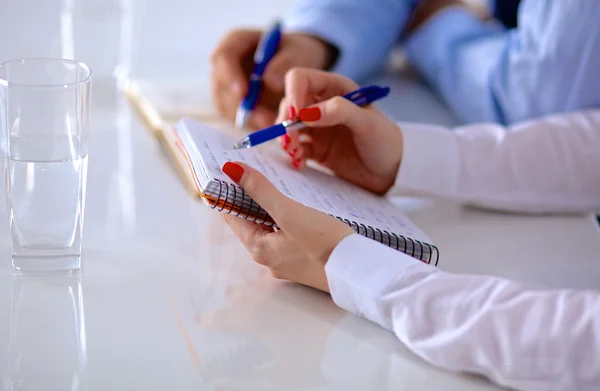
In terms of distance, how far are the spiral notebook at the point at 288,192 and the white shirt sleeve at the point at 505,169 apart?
7cm

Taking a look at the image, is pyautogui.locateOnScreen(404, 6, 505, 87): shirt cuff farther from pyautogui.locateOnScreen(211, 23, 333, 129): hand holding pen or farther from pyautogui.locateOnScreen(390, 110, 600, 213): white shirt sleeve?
pyautogui.locateOnScreen(390, 110, 600, 213): white shirt sleeve

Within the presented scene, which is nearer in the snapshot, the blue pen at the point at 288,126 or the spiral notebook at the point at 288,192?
the spiral notebook at the point at 288,192

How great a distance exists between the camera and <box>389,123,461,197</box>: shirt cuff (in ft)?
2.84

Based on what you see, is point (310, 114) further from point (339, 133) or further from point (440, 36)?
point (440, 36)

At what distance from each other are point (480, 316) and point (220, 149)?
0.97 feet

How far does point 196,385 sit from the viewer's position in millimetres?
558

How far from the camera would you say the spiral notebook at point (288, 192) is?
2.09ft

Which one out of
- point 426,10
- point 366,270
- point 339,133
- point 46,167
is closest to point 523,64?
point 339,133

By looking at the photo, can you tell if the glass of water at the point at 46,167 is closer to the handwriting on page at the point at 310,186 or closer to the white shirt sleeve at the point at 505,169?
the handwriting on page at the point at 310,186

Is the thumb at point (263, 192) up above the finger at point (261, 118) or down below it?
above

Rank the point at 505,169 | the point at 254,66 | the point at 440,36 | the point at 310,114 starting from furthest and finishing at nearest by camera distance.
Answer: the point at 440,36 → the point at 254,66 → the point at 505,169 → the point at 310,114

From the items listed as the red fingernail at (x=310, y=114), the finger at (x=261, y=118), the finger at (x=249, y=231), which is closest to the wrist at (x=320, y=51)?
the finger at (x=261, y=118)

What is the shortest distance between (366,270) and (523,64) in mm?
536

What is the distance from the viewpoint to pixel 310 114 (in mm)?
785
